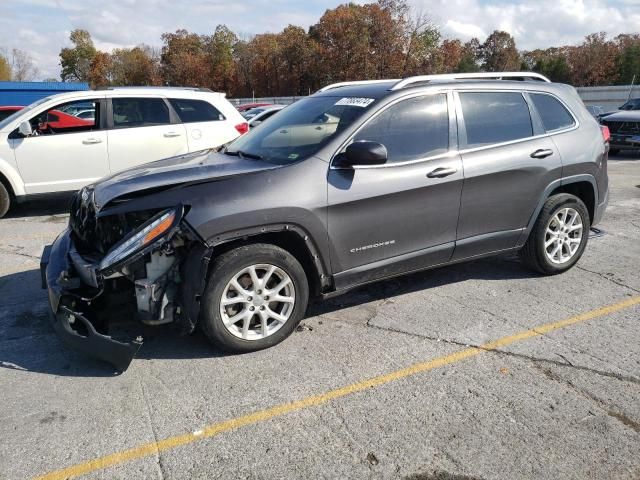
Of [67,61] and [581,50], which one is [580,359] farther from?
[67,61]

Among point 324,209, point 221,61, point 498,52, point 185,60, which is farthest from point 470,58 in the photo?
point 324,209

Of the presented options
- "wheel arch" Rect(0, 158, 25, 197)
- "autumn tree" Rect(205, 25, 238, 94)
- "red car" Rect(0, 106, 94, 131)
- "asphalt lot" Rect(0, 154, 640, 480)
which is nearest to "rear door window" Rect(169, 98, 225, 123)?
"red car" Rect(0, 106, 94, 131)

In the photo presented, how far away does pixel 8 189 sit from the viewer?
770 cm

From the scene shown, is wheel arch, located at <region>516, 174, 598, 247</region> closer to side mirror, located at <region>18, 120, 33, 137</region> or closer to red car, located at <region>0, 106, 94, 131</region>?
red car, located at <region>0, 106, 94, 131</region>

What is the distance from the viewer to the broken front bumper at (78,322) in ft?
10.6

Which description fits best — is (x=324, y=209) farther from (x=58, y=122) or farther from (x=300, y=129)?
(x=58, y=122)

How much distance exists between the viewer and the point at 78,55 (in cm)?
8406

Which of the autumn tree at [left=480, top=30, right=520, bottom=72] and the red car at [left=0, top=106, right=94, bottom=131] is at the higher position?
the autumn tree at [left=480, top=30, right=520, bottom=72]

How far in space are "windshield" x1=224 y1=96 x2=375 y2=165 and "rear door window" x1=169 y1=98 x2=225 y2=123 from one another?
12.8ft

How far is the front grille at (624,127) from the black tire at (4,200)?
1452cm

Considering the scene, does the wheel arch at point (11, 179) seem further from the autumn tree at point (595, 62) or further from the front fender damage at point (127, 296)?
the autumn tree at point (595, 62)

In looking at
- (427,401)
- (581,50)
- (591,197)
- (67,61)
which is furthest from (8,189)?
(67,61)

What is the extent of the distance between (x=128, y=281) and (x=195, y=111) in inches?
219

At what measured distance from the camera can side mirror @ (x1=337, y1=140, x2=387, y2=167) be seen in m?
3.65
